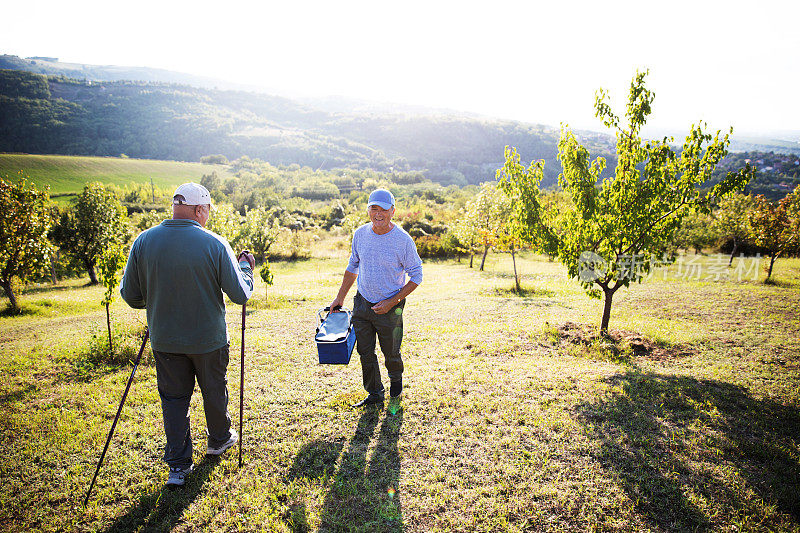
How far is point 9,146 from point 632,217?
249 meters

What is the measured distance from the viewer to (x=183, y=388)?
3791 millimetres

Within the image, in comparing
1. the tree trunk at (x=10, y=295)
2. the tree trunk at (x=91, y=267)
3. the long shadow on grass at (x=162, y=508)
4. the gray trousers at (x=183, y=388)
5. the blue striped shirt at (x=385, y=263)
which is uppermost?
the blue striped shirt at (x=385, y=263)

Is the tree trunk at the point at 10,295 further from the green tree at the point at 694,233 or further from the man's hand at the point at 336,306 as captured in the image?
the green tree at the point at 694,233

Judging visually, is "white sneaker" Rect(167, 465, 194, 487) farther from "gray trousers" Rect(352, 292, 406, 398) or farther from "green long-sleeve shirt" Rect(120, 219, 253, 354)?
"gray trousers" Rect(352, 292, 406, 398)

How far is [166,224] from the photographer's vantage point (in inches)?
140

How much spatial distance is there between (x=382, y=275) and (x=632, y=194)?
5.83 meters

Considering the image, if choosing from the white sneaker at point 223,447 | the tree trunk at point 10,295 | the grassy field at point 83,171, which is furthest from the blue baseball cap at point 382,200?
the grassy field at point 83,171

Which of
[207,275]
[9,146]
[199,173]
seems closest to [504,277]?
[207,275]

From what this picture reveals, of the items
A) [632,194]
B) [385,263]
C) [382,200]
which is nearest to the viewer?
[382,200]

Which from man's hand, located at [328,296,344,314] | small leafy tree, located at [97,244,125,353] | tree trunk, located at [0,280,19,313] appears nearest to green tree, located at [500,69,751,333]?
man's hand, located at [328,296,344,314]

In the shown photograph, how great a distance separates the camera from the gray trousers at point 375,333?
4863 mm

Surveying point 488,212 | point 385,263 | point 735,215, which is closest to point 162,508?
point 385,263

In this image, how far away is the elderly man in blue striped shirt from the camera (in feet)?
15.3

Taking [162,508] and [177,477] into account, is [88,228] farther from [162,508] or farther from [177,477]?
[162,508]
